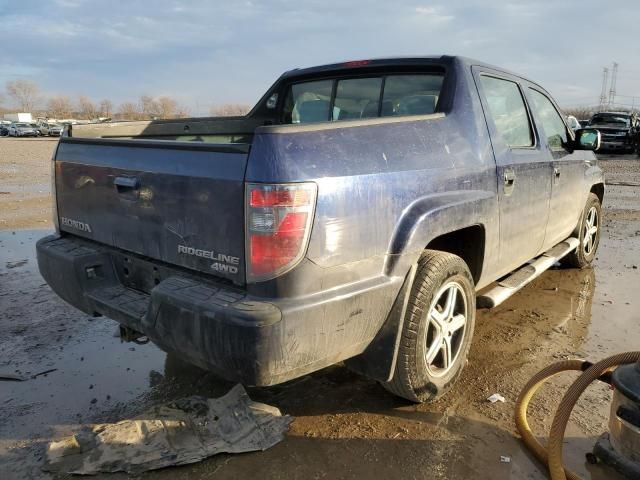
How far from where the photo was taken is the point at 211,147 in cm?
232

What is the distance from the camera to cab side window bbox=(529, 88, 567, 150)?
449 centimetres

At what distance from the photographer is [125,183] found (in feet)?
8.85

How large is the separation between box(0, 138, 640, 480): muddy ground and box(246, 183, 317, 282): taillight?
42.9 inches

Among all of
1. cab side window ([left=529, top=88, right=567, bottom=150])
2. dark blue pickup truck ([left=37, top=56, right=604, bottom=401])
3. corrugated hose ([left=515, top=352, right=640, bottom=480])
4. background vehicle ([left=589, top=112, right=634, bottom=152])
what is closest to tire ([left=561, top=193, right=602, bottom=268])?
cab side window ([left=529, top=88, right=567, bottom=150])

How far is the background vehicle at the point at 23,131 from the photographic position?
53.2m

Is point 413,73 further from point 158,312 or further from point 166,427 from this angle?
point 166,427

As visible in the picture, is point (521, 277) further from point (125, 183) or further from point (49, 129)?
point (49, 129)

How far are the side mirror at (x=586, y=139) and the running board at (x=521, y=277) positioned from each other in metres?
0.97

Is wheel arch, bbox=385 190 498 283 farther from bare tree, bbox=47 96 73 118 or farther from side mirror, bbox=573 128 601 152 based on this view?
bare tree, bbox=47 96 73 118

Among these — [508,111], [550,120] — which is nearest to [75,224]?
[508,111]

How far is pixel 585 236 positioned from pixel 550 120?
5.56 ft

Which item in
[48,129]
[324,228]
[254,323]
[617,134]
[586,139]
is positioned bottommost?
[254,323]

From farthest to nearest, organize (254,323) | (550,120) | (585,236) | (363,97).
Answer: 1. (585,236)
2. (550,120)
3. (363,97)
4. (254,323)

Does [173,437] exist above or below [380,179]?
below
